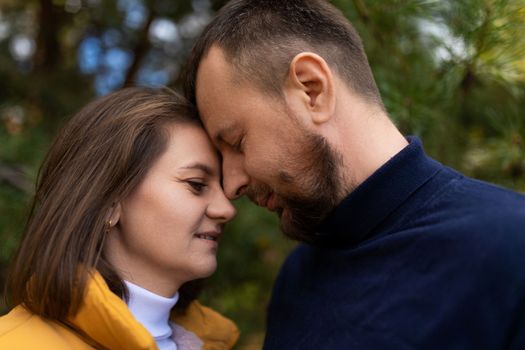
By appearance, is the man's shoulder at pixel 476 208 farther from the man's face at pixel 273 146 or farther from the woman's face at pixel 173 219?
the woman's face at pixel 173 219

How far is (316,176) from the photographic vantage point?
135 cm

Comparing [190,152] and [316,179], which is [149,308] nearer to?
[190,152]

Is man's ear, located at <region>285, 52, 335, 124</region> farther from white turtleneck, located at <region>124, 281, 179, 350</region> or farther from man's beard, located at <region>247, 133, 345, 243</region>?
white turtleneck, located at <region>124, 281, 179, 350</region>

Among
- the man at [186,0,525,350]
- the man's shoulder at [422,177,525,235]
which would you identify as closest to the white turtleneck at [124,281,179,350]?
the man at [186,0,525,350]

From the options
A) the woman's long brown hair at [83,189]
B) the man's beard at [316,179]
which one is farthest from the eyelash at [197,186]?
the man's beard at [316,179]

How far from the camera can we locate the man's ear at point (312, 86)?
1335 mm

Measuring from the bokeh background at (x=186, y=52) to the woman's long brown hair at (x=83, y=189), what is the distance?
0.33 m

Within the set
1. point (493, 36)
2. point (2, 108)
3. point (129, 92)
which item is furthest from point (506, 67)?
point (2, 108)

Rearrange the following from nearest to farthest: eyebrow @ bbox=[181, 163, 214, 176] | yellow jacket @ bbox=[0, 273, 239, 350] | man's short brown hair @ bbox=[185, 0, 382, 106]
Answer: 1. yellow jacket @ bbox=[0, 273, 239, 350]
2. man's short brown hair @ bbox=[185, 0, 382, 106]
3. eyebrow @ bbox=[181, 163, 214, 176]

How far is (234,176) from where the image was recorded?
1.48 metres

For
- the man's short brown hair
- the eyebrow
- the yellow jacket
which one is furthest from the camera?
the eyebrow

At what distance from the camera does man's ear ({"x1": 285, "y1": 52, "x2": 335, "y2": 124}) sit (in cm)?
133

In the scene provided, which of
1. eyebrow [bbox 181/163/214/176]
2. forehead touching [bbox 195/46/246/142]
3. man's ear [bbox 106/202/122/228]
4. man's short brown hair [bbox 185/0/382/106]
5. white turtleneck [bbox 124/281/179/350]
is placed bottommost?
white turtleneck [bbox 124/281/179/350]

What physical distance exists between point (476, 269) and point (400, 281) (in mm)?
148
